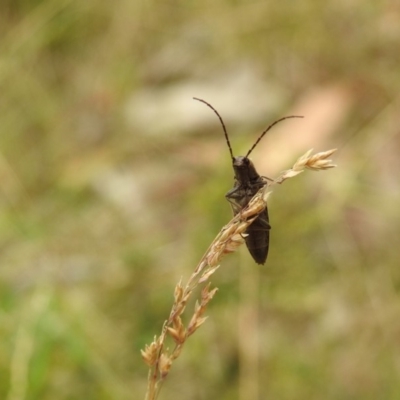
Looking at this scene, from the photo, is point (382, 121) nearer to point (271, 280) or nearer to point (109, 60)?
point (271, 280)

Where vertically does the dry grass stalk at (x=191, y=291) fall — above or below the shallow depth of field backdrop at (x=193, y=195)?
above

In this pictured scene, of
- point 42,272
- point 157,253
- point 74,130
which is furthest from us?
point 74,130

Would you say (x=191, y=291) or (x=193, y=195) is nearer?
(x=191, y=291)

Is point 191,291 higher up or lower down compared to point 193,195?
higher up

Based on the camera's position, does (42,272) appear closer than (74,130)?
Yes

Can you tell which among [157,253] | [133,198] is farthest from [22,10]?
[157,253]
